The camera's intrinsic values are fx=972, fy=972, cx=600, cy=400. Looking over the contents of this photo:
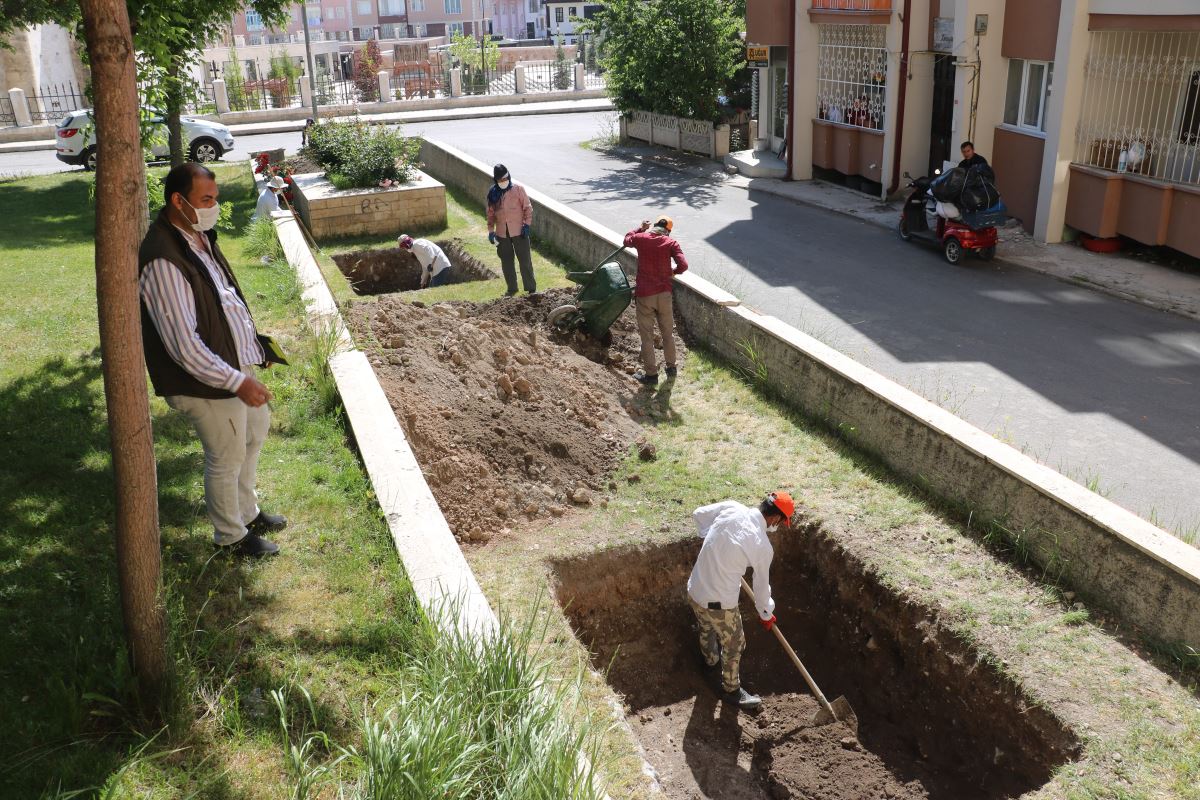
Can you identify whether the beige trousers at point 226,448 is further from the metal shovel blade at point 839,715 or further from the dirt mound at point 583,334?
the dirt mound at point 583,334

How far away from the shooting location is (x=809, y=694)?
641 cm

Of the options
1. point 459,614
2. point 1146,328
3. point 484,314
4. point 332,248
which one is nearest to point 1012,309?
point 1146,328

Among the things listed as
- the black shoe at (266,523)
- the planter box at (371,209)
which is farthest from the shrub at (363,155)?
the black shoe at (266,523)

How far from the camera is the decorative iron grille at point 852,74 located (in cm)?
1802

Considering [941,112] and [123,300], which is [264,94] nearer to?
[941,112]

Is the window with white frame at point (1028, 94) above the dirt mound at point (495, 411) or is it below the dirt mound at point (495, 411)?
above

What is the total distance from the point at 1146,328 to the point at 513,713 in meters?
9.23

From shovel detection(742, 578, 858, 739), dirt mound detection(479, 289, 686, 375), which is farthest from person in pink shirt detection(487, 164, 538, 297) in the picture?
shovel detection(742, 578, 858, 739)

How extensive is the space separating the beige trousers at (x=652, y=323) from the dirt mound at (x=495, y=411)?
311mm

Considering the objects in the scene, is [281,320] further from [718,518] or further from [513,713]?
[513,713]

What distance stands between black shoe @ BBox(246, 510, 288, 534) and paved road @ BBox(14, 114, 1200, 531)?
203 inches

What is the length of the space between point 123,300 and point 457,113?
3568 cm

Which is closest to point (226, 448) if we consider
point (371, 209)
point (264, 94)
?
point (371, 209)

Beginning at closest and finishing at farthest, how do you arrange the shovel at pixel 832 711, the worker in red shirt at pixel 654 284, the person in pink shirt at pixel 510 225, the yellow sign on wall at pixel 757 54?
the shovel at pixel 832 711
the worker in red shirt at pixel 654 284
the person in pink shirt at pixel 510 225
the yellow sign on wall at pixel 757 54
